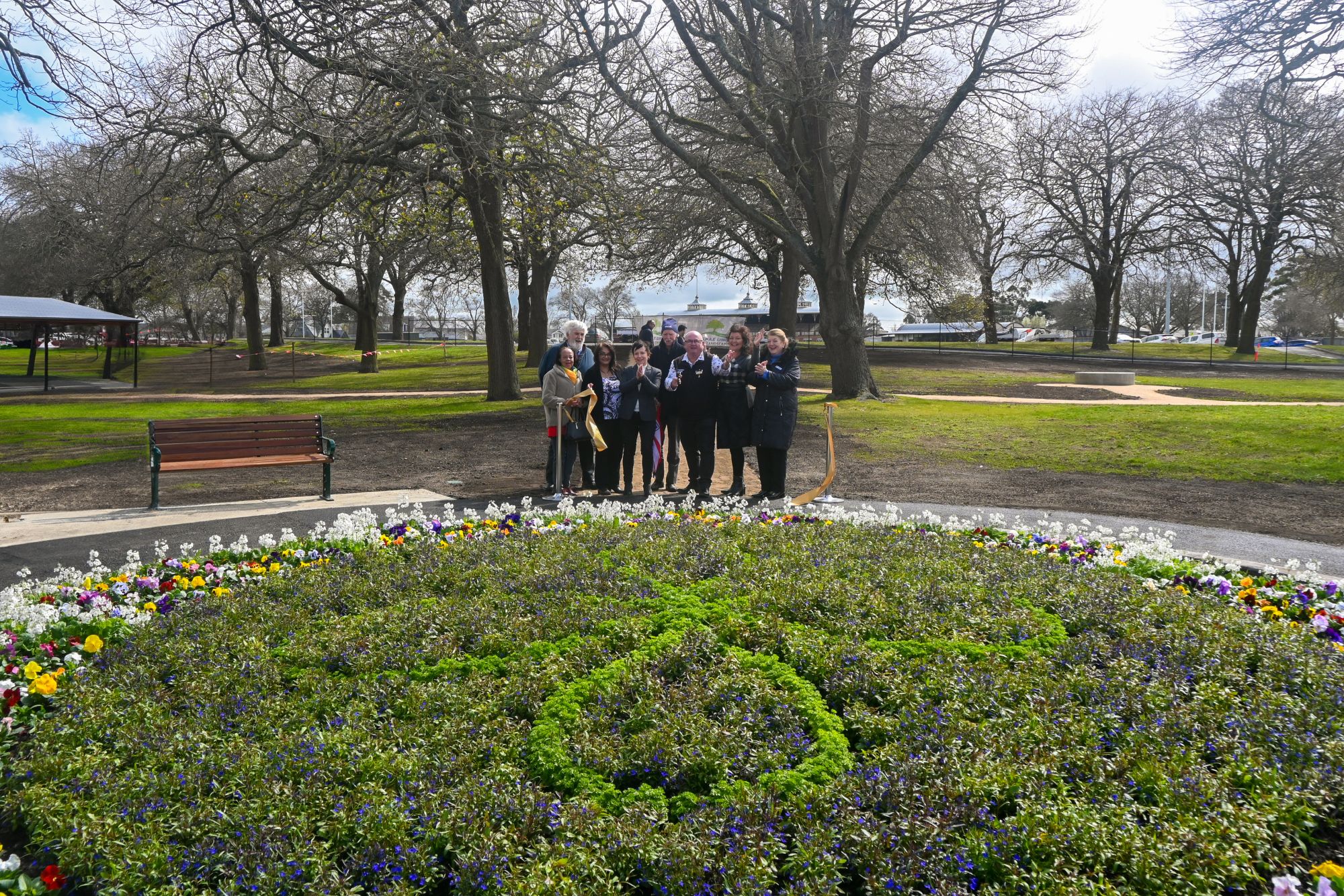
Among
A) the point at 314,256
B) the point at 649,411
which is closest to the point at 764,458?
the point at 649,411

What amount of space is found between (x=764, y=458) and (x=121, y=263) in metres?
18.3

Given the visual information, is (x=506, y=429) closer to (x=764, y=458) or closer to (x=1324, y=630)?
(x=764, y=458)

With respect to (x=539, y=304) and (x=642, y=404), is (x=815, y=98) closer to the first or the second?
(x=642, y=404)

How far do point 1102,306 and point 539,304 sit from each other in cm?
2903

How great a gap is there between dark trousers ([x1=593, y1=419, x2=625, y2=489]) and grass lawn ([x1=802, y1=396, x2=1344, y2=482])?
481 cm

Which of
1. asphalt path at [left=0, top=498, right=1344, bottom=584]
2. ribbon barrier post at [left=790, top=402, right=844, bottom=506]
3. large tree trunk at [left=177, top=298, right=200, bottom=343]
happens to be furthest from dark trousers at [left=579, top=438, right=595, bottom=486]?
large tree trunk at [left=177, top=298, right=200, bottom=343]

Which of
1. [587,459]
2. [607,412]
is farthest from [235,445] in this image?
[607,412]

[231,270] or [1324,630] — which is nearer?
[1324,630]

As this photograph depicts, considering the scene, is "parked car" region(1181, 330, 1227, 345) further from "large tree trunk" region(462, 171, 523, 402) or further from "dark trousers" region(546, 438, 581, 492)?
"dark trousers" region(546, 438, 581, 492)

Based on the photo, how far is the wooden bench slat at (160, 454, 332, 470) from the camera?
9586mm

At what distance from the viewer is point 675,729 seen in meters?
3.71

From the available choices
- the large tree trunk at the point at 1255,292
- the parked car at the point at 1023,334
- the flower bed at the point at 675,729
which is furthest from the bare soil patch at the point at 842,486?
the parked car at the point at 1023,334

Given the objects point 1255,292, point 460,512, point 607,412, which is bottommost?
point 460,512

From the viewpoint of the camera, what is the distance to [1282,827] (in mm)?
3201
